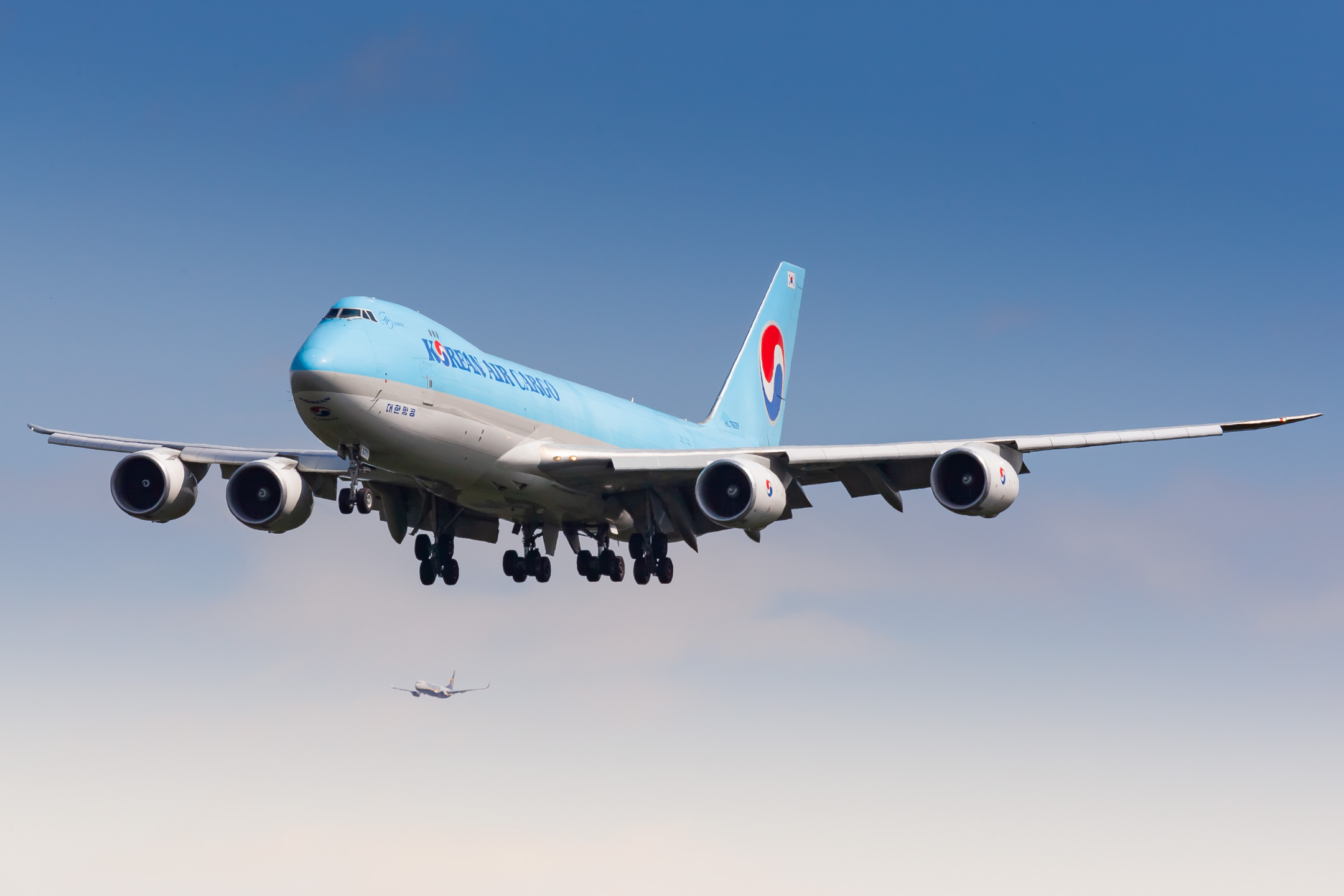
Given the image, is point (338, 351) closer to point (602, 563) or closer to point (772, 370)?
point (602, 563)

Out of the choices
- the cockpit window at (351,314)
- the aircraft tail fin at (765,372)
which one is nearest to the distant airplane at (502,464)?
the cockpit window at (351,314)

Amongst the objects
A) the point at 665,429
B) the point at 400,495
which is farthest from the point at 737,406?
the point at 400,495

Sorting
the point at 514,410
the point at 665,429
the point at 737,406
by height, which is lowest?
the point at 514,410

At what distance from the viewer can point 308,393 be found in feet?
100

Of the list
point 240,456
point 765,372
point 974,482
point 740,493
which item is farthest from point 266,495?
point 765,372

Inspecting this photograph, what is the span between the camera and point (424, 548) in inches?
1615

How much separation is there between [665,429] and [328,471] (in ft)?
38.0

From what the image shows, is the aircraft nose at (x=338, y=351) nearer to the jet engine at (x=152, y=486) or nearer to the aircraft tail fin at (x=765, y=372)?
the jet engine at (x=152, y=486)

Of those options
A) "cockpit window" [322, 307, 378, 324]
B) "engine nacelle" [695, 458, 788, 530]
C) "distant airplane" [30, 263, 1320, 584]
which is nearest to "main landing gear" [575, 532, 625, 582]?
"distant airplane" [30, 263, 1320, 584]

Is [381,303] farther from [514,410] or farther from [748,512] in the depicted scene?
[748,512]

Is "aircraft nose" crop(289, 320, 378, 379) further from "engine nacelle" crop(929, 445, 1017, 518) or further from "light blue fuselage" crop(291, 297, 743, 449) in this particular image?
"engine nacelle" crop(929, 445, 1017, 518)

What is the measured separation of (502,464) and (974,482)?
11.3m

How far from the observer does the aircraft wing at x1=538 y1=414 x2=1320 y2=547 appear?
3444cm

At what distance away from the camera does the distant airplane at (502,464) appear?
3169cm
